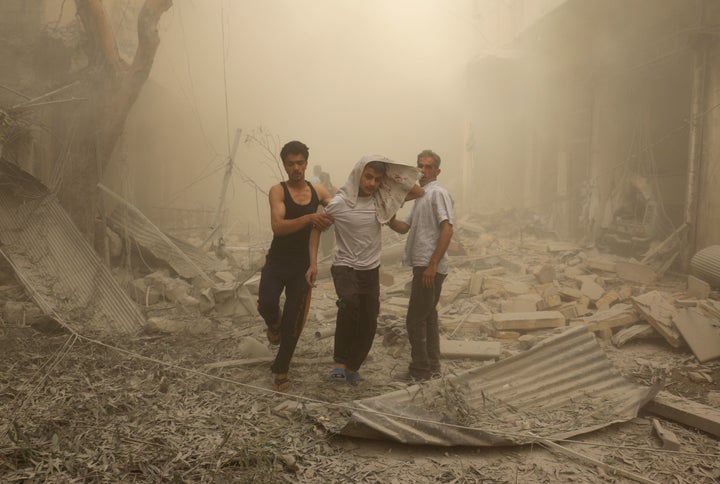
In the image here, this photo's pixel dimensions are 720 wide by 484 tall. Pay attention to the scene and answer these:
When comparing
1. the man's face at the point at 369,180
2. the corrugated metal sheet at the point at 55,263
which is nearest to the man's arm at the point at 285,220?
the man's face at the point at 369,180

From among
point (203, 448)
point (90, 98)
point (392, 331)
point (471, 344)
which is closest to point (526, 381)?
point (471, 344)

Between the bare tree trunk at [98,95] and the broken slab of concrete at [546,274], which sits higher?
the bare tree trunk at [98,95]

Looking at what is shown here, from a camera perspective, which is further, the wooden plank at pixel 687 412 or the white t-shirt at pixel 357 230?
the white t-shirt at pixel 357 230

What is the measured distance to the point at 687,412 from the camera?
10.7 feet

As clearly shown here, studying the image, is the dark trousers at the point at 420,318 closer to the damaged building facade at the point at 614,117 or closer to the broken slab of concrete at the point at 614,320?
the broken slab of concrete at the point at 614,320

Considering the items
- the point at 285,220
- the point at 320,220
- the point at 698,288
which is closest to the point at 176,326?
the point at 285,220

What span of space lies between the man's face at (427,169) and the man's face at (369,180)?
494mm

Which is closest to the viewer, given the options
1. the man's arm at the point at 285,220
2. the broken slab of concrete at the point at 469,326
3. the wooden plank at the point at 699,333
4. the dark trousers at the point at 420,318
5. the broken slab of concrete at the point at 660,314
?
the man's arm at the point at 285,220

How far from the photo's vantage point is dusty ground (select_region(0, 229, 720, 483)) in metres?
2.62

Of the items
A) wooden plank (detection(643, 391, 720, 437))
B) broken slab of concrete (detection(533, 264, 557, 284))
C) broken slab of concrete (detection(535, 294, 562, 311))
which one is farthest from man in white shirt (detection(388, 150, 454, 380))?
broken slab of concrete (detection(533, 264, 557, 284))

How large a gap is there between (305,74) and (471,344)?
20588mm

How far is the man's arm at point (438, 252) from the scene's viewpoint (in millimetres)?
3857

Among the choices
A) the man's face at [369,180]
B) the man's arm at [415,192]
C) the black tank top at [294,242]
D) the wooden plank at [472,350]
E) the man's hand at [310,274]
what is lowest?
the wooden plank at [472,350]

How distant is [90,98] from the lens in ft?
24.0
